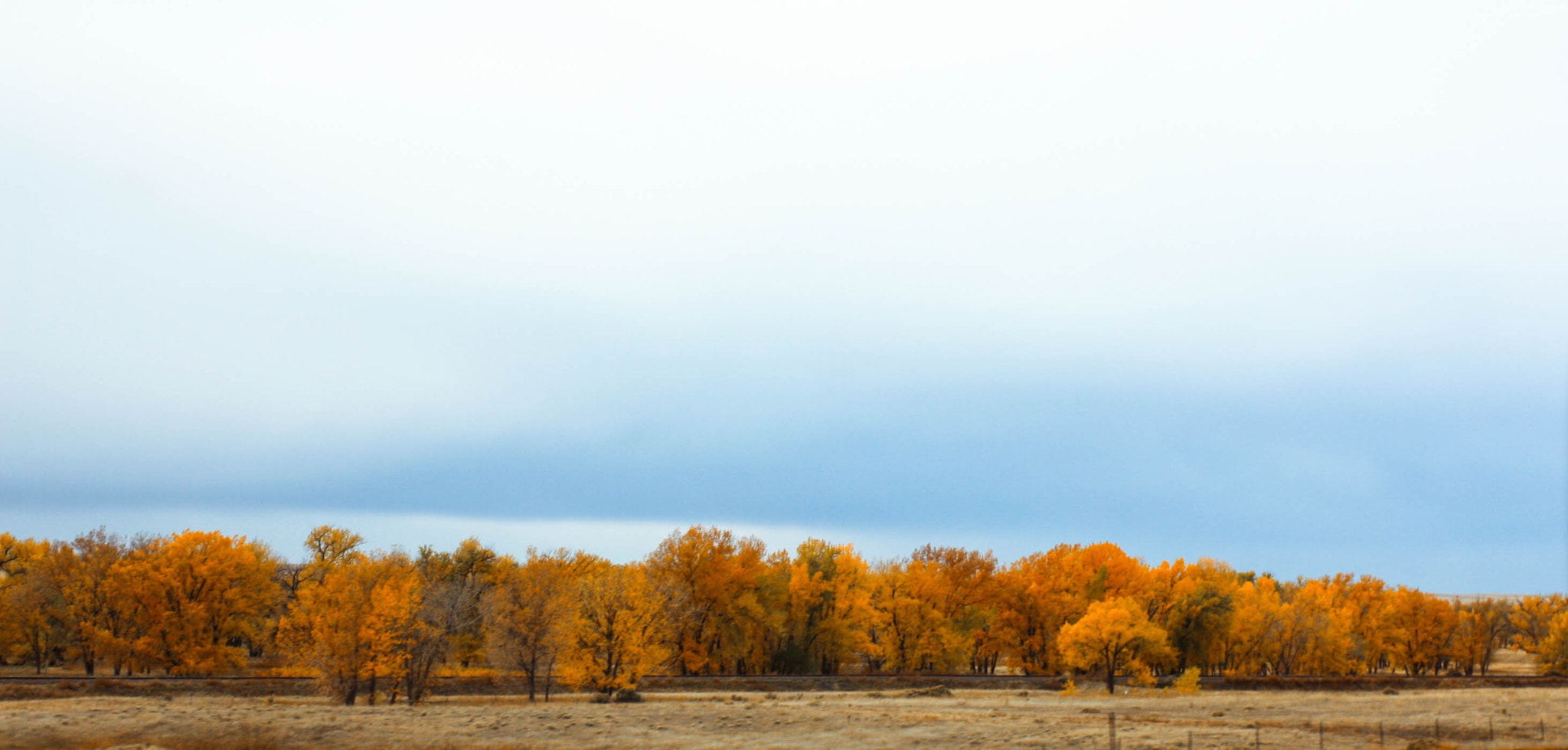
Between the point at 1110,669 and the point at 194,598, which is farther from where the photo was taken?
the point at 194,598

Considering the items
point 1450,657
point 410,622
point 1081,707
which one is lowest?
point 1450,657

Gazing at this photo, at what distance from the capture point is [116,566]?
83.2 meters

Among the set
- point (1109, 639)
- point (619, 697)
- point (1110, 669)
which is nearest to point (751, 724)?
point (619, 697)

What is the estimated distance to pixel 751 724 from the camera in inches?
1989

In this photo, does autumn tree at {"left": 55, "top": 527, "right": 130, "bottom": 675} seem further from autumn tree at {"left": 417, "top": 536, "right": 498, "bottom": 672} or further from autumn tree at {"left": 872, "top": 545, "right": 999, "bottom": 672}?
autumn tree at {"left": 872, "top": 545, "right": 999, "bottom": 672}

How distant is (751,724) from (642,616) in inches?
777

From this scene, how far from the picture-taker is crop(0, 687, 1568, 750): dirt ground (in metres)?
44.3

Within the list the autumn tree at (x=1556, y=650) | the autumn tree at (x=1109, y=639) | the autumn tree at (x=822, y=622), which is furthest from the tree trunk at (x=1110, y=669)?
the autumn tree at (x=1556, y=650)

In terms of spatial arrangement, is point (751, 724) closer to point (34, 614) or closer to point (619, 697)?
point (619, 697)

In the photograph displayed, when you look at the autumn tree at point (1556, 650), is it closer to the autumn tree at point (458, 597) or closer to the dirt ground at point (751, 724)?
the dirt ground at point (751, 724)

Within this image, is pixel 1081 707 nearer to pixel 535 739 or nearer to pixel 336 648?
pixel 535 739

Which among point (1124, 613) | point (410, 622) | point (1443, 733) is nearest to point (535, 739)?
point (410, 622)

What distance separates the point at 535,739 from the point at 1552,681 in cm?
11278

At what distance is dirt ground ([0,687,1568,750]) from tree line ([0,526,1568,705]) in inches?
190
